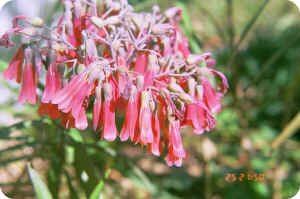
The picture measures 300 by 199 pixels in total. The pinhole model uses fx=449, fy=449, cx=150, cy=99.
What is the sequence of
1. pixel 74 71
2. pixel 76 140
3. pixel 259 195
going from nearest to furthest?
pixel 74 71, pixel 76 140, pixel 259 195

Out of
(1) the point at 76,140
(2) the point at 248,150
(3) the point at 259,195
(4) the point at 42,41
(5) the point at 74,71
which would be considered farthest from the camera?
(2) the point at 248,150

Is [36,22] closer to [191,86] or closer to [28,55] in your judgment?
[28,55]

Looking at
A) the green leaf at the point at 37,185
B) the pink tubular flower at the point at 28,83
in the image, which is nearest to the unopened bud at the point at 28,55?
the pink tubular flower at the point at 28,83

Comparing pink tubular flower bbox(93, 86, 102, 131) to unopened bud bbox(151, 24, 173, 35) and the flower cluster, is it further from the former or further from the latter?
unopened bud bbox(151, 24, 173, 35)

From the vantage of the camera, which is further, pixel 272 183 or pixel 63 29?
pixel 272 183

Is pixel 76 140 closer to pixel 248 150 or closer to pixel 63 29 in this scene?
pixel 63 29

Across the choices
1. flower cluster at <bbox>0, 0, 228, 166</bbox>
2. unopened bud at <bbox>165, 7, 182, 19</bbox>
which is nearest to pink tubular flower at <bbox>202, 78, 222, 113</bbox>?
flower cluster at <bbox>0, 0, 228, 166</bbox>

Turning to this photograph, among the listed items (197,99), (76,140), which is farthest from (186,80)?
(76,140)
